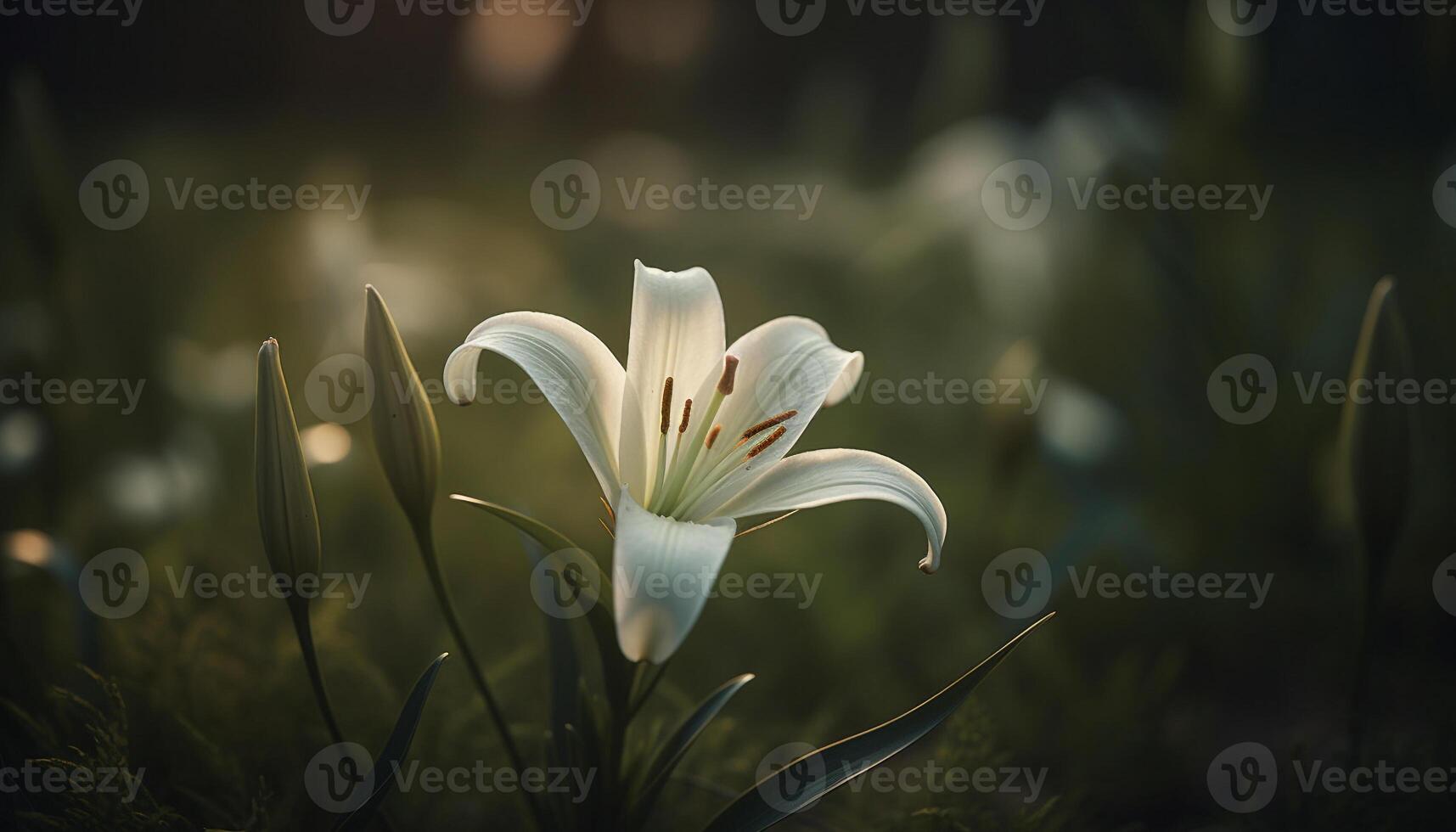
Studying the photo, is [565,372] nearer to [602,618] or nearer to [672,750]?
[602,618]

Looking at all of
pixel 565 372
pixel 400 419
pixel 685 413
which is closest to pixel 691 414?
pixel 685 413

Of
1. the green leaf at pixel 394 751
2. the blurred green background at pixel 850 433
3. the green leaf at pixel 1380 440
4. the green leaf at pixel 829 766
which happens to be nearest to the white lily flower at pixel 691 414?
the green leaf at pixel 829 766

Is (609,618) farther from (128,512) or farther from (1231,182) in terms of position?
(1231,182)

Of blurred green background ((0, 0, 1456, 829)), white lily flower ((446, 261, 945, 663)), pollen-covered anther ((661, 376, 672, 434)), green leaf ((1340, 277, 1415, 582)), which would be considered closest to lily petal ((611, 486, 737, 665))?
white lily flower ((446, 261, 945, 663))

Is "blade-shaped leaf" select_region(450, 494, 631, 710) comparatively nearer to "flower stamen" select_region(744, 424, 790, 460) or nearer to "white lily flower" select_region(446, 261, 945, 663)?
"white lily flower" select_region(446, 261, 945, 663)

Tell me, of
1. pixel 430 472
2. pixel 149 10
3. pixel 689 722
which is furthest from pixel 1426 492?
pixel 149 10
